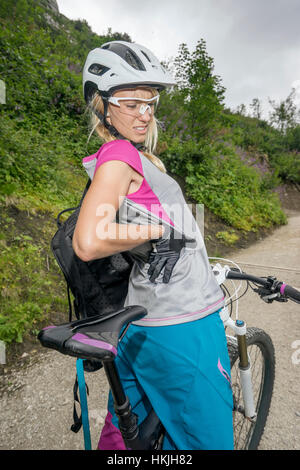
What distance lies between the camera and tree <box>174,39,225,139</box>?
27.5 ft

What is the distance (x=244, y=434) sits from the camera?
86.0 inches

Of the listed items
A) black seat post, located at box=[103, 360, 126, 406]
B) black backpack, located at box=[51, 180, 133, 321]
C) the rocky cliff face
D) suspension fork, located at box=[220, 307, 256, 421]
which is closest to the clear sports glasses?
black backpack, located at box=[51, 180, 133, 321]

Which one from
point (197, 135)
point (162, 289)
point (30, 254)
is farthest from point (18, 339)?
point (197, 135)

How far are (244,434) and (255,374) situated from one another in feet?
1.68

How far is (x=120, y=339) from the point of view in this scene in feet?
2.94

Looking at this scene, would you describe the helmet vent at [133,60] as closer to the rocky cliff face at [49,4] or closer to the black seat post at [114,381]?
the black seat post at [114,381]

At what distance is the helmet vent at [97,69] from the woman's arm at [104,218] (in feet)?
2.59

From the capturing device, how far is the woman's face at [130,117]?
139cm

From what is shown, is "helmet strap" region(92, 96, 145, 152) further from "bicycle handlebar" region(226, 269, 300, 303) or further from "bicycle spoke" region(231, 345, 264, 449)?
"bicycle spoke" region(231, 345, 264, 449)

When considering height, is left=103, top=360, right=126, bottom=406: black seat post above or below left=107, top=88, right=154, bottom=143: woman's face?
below

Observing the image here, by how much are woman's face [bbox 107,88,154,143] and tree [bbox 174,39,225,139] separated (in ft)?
26.5

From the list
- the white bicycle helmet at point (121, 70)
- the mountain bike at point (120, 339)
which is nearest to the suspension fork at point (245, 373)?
the mountain bike at point (120, 339)

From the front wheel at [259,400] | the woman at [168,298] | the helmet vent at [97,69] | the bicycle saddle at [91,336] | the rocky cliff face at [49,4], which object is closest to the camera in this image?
the bicycle saddle at [91,336]
